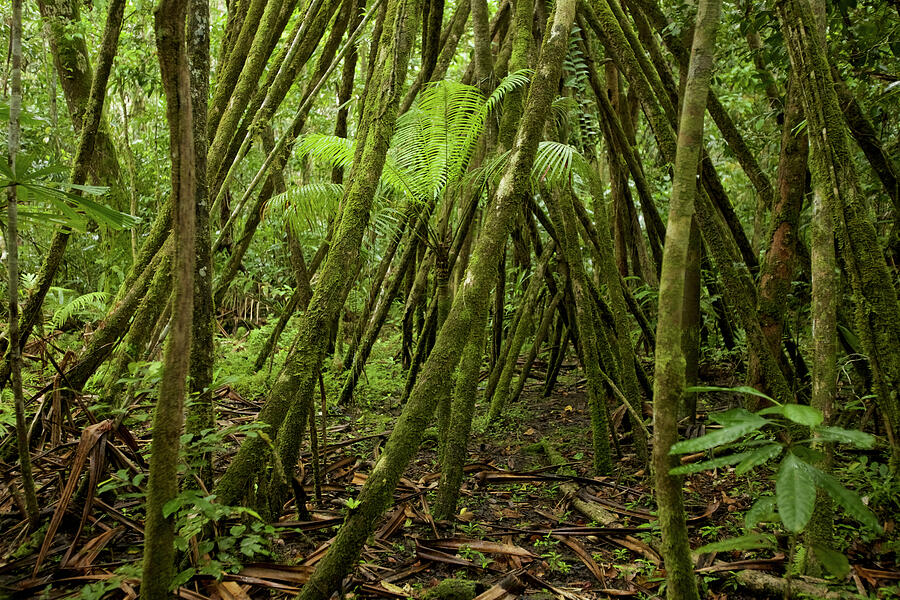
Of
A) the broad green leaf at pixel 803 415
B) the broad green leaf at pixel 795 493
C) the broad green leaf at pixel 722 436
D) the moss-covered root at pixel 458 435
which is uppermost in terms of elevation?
the broad green leaf at pixel 803 415

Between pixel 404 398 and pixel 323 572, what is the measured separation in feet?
8.16

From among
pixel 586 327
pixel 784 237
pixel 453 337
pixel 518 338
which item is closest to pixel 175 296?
pixel 453 337

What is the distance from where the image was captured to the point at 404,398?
4.06 meters

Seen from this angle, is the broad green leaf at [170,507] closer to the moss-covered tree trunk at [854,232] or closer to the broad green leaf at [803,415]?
the broad green leaf at [803,415]

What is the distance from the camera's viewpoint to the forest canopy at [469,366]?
4.58 ft

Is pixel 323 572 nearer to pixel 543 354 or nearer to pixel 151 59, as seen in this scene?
pixel 543 354

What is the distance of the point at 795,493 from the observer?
1.08 metres

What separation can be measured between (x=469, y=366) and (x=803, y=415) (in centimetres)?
130

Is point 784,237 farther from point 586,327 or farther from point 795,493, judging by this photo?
point 795,493

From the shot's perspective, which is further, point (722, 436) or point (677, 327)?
point (677, 327)

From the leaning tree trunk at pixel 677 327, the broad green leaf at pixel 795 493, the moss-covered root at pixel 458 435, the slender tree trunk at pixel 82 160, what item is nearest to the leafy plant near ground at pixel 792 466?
the broad green leaf at pixel 795 493

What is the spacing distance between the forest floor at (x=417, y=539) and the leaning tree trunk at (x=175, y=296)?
0.26ft

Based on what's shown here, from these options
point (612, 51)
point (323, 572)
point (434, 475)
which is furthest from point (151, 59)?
point (323, 572)

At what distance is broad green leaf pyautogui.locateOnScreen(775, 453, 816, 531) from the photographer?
3.44 feet
